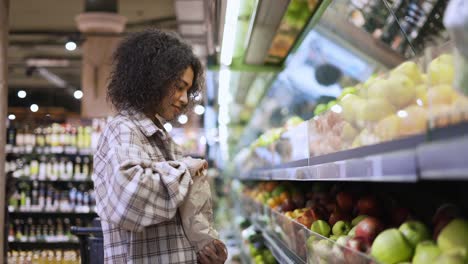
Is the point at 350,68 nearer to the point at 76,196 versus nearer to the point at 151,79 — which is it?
the point at 151,79

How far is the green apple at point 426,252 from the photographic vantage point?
53.1 inches

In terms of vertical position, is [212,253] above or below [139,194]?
below

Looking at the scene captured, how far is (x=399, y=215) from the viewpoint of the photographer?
1.94 meters

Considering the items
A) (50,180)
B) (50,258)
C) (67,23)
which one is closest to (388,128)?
(50,258)

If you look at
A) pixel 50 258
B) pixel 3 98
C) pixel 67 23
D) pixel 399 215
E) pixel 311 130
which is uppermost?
pixel 67 23

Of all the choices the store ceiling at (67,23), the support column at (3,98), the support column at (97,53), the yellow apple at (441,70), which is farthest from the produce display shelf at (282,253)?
the support column at (97,53)

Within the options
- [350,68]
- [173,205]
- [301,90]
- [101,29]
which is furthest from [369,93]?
[101,29]

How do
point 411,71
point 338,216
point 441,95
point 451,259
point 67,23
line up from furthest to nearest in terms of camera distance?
point 67,23 < point 338,216 < point 411,71 < point 451,259 < point 441,95

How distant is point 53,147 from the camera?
7.38m

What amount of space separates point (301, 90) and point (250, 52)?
72 cm

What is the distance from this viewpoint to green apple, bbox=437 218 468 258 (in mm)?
1280

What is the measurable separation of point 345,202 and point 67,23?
10027 mm

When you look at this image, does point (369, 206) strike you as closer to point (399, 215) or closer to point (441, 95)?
point (399, 215)

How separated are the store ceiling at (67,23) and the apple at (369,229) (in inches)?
262
